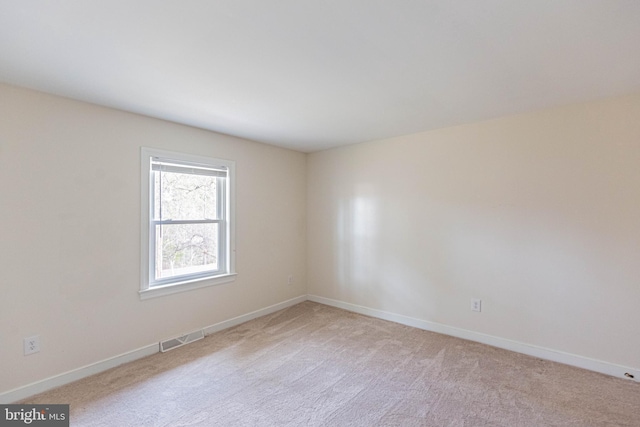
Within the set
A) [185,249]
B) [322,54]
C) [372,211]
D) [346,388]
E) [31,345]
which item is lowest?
[346,388]

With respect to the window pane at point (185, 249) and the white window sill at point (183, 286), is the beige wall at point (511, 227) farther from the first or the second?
the window pane at point (185, 249)

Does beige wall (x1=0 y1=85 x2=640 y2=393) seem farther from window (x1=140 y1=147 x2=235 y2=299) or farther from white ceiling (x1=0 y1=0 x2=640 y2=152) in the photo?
white ceiling (x1=0 y1=0 x2=640 y2=152)

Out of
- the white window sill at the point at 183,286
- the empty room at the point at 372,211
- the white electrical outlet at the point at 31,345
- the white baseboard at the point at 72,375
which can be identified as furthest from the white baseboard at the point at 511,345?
the white electrical outlet at the point at 31,345

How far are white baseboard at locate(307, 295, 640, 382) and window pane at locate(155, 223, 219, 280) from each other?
6.45 feet

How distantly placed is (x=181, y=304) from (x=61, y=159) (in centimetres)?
167

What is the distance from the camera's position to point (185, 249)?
10.5 ft

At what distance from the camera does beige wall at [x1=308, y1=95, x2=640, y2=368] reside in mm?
2410

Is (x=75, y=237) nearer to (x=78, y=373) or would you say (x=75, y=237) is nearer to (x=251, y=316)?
(x=78, y=373)

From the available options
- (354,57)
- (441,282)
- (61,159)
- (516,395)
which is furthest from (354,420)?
(61,159)

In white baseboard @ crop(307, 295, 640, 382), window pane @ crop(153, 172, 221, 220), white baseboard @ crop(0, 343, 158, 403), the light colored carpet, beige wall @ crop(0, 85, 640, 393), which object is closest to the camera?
the light colored carpet

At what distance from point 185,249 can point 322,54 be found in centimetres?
245

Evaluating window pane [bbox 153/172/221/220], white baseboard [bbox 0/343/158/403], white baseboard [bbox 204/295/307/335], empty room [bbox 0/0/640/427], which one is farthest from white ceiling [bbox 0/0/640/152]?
white baseboard [bbox 204/295/307/335]

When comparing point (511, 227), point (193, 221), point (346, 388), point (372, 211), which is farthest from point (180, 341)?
point (511, 227)

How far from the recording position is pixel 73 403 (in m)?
2.06
